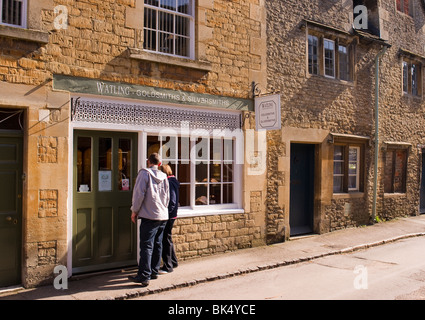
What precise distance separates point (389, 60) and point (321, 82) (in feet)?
12.6

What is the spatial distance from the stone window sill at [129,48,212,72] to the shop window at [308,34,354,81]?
3883 millimetres

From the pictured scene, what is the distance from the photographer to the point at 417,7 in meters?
14.5

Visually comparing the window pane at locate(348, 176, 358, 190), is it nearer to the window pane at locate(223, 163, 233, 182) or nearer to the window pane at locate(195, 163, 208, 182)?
the window pane at locate(223, 163, 233, 182)

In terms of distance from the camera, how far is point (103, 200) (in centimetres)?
711

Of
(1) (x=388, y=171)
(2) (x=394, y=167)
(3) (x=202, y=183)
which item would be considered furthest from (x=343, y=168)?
(3) (x=202, y=183)

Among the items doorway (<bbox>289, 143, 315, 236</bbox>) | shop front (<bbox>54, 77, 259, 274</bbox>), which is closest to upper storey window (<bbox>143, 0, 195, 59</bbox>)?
shop front (<bbox>54, 77, 259, 274</bbox>)

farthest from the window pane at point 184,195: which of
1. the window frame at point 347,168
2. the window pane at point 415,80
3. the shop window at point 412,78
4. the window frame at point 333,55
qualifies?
the window pane at point 415,80

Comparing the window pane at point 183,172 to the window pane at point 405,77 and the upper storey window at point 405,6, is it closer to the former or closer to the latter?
the window pane at point 405,77

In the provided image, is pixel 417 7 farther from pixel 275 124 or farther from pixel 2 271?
pixel 2 271

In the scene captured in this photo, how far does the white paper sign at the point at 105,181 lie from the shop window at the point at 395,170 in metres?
9.64

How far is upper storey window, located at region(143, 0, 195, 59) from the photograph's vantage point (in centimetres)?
782

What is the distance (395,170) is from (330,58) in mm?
4828

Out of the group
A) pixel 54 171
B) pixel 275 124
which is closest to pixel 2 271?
pixel 54 171

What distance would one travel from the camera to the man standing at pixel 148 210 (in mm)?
6297
